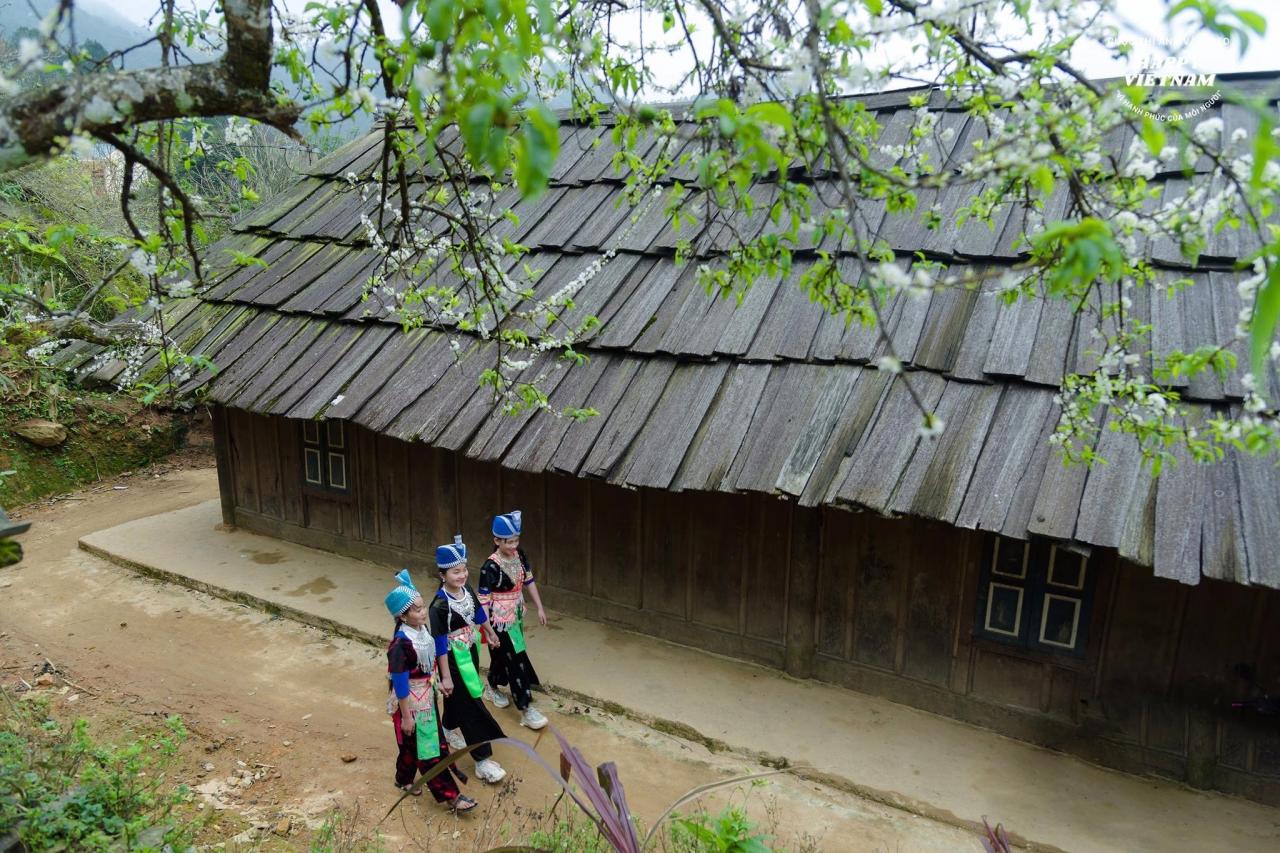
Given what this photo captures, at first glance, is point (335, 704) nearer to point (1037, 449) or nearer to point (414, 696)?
point (414, 696)

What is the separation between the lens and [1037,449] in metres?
4.94

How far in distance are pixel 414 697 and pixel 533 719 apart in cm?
130

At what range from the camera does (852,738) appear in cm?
576

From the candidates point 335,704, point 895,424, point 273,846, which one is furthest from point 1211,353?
point 335,704

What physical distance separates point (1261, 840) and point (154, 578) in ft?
30.7

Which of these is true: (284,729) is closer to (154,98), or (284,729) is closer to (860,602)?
(860,602)

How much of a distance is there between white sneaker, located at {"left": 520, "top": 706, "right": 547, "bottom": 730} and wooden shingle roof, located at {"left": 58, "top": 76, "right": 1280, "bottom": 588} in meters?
1.76

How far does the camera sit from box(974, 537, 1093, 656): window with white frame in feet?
17.8

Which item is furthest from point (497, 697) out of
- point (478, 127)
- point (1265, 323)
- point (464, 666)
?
point (1265, 323)

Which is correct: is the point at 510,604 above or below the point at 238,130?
below

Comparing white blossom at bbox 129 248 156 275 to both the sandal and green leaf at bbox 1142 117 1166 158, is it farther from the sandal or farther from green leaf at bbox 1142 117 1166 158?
green leaf at bbox 1142 117 1166 158

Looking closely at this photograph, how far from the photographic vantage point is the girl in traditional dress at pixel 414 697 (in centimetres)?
473

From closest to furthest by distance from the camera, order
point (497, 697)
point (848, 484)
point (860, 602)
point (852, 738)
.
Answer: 1. point (848, 484)
2. point (852, 738)
3. point (860, 602)
4. point (497, 697)

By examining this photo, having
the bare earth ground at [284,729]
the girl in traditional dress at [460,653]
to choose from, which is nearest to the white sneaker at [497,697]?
the bare earth ground at [284,729]
